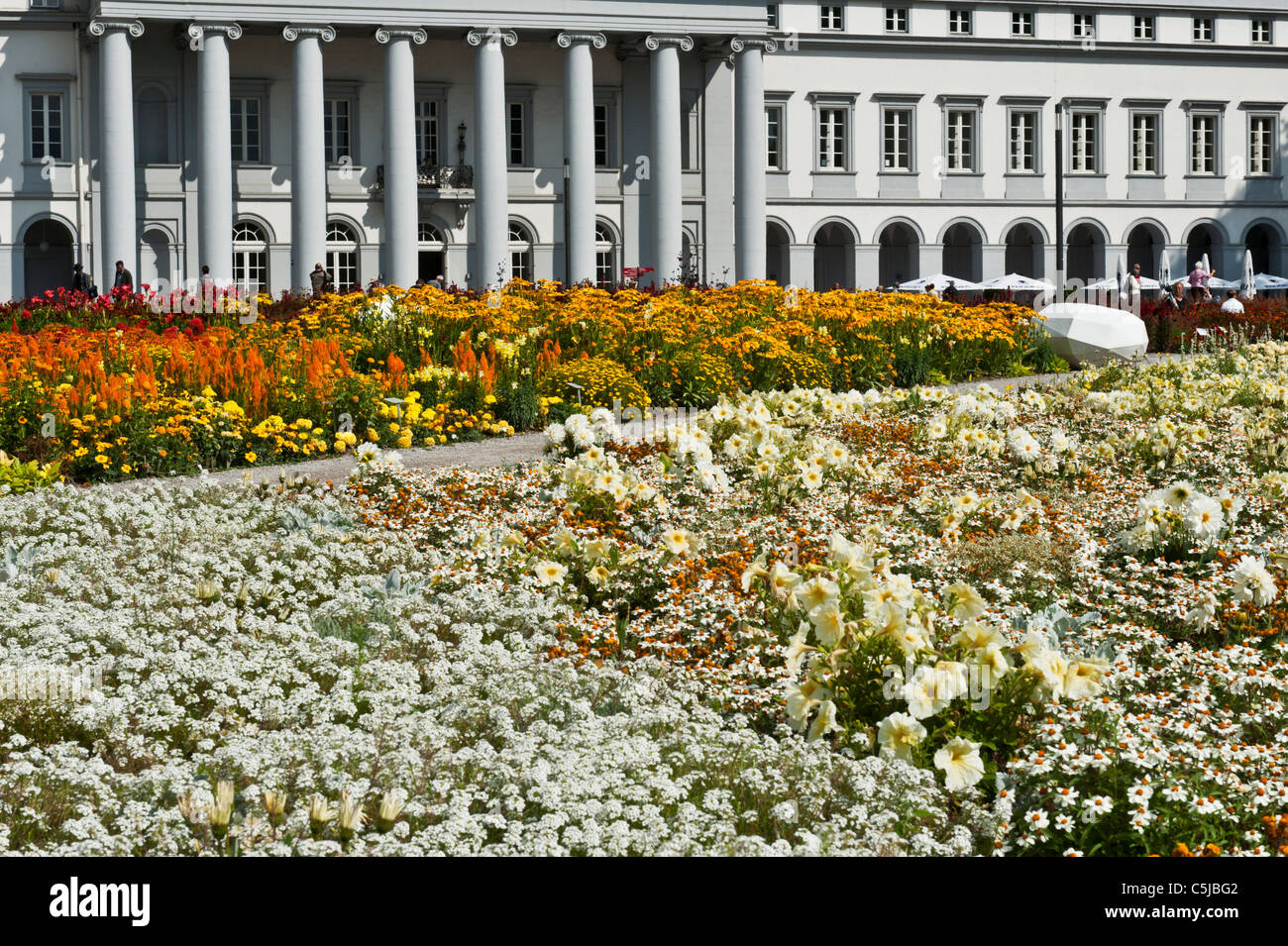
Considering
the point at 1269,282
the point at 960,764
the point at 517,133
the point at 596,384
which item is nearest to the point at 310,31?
the point at 517,133

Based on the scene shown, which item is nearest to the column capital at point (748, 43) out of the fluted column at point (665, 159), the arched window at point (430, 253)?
the fluted column at point (665, 159)

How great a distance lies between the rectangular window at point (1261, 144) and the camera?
55.9 metres

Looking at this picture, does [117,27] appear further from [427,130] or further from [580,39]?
[580,39]

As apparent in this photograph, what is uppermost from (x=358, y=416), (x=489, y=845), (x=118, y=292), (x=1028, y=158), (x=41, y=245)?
(x=1028, y=158)

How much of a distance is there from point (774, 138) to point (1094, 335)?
1303 inches

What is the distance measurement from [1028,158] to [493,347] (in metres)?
42.7

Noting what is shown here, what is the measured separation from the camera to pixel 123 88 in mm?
40938

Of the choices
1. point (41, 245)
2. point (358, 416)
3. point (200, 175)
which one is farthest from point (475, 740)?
point (41, 245)

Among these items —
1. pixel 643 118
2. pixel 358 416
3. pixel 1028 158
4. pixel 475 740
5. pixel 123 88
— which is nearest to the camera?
pixel 475 740

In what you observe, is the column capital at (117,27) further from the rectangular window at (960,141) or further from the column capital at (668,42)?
the rectangular window at (960,141)

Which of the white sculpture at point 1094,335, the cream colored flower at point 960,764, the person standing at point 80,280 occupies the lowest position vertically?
the cream colored flower at point 960,764

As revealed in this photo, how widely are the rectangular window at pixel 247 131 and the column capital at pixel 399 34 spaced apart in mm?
4765

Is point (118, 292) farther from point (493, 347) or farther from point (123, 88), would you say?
point (123, 88)

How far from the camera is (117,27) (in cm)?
4084
